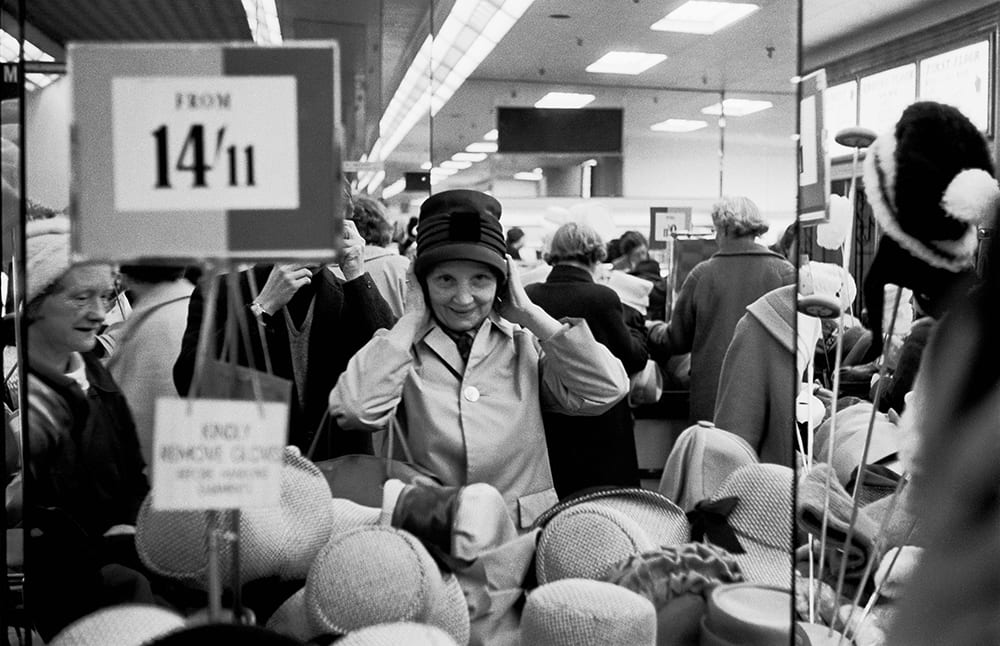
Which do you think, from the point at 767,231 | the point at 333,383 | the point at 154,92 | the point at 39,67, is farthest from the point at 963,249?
the point at 39,67

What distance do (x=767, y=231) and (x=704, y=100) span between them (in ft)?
1.22

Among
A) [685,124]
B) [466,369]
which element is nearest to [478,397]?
[466,369]

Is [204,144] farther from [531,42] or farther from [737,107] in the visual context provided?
[737,107]

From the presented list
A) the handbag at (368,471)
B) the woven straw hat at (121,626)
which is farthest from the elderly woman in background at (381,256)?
the woven straw hat at (121,626)

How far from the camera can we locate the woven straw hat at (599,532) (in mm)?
945

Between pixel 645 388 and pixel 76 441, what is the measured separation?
966 millimetres

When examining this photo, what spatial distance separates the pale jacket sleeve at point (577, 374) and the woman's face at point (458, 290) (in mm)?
127

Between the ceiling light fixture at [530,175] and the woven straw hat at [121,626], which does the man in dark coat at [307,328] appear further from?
the ceiling light fixture at [530,175]

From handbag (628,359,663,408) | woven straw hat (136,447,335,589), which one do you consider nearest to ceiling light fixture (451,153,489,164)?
handbag (628,359,663,408)

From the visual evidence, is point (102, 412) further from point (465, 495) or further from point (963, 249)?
point (963, 249)

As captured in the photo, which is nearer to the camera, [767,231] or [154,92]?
[154,92]

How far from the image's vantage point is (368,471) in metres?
0.88

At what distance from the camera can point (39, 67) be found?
774mm

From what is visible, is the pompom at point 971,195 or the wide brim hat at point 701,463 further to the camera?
the wide brim hat at point 701,463
